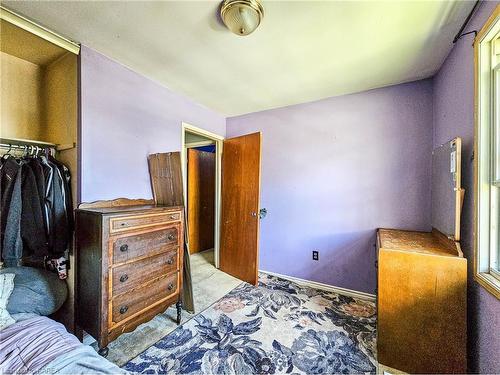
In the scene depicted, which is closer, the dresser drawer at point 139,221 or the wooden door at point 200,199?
the dresser drawer at point 139,221

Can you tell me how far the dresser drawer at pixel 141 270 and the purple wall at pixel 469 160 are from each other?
2087 millimetres

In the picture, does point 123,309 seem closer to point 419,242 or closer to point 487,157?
point 419,242

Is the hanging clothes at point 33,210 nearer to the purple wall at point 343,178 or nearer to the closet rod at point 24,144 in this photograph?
the closet rod at point 24,144

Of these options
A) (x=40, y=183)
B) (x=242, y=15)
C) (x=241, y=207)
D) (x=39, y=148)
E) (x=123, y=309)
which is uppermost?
(x=242, y=15)

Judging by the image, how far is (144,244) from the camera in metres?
1.59

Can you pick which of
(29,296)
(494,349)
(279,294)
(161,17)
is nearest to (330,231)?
(279,294)

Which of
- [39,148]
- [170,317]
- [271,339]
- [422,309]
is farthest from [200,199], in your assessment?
[422,309]

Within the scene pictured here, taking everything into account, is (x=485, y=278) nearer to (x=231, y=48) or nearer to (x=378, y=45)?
(x=378, y=45)

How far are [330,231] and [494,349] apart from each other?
1507mm

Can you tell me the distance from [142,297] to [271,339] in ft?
3.54

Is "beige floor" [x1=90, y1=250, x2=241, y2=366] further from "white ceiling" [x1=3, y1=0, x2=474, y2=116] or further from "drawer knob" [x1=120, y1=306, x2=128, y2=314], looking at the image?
"white ceiling" [x1=3, y1=0, x2=474, y2=116]

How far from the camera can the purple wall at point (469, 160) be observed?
1.14 meters

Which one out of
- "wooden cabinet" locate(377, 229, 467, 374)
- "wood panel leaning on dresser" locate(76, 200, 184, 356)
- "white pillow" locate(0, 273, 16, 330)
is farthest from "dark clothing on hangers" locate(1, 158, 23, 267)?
"wooden cabinet" locate(377, 229, 467, 374)

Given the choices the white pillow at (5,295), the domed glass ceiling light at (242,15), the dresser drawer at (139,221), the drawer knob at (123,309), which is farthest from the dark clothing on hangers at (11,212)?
the domed glass ceiling light at (242,15)
